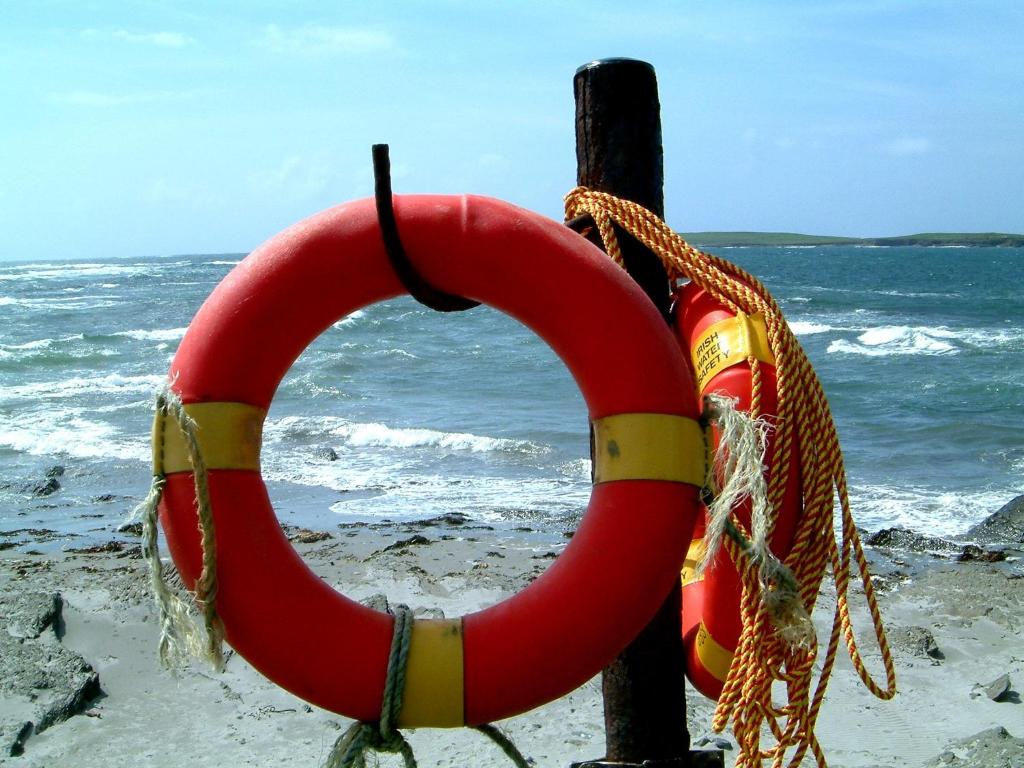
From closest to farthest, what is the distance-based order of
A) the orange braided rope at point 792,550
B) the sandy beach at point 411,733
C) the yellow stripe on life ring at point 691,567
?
the orange braided rope at point 792,550
the yellow stripe on life ring at point 691,567
the sandy beach at point 411,733

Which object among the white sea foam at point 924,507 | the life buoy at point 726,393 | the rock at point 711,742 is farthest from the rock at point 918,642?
the life buoy at point 726,393

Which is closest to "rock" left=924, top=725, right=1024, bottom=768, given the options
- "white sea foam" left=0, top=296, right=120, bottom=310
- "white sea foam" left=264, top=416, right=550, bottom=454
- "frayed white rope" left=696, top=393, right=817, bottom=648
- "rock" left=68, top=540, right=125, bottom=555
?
"frayed white rope" left=696, top=393, right=817, bottom=648

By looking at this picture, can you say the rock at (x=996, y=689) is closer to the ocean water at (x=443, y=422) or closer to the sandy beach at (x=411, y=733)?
the sandy beach at (x=411, y=733)

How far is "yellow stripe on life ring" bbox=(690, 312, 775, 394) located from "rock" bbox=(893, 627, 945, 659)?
3466 millimetres

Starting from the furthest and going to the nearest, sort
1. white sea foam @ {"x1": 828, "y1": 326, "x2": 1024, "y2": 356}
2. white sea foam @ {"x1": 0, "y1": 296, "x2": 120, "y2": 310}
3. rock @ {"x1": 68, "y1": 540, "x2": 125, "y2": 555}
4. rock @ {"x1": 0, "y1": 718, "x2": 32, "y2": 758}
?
white sea foam @ {"x1": 0, "y1": 296, "x2": 120, "y2": 310} → white sea foam @ {"x1": 828, "y1": 326, "x2": 1024, "y2": 356} → rock @ {"x1": 68, "y1": 540, "x2": 125, "y2": 555} → rock @ {"x1": 0, "y1": 718, "x2": 32, "y2": 758}

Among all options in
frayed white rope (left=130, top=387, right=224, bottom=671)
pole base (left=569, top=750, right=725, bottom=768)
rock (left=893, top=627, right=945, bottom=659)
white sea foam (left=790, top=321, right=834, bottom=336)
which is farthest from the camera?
white sea foam (left=790, top=321, right=834, bottom=336)

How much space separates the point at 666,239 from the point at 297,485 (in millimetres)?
6673

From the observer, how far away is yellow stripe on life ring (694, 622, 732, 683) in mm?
2010

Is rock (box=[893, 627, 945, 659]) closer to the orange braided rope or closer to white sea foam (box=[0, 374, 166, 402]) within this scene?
the orange braided rope

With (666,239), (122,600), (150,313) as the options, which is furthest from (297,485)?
(150,313)

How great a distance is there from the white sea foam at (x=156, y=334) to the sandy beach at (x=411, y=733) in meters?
14.2

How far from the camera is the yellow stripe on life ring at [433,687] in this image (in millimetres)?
1655

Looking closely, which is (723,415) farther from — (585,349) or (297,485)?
(297,485)

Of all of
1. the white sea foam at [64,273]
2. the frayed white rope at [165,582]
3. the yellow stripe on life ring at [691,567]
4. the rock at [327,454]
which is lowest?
the rock at [327,454]
